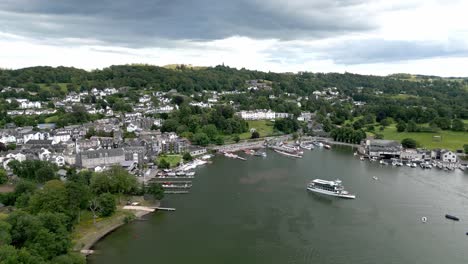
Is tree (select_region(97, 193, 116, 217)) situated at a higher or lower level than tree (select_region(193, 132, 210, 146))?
lower

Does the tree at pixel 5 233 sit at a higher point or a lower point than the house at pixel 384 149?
lower

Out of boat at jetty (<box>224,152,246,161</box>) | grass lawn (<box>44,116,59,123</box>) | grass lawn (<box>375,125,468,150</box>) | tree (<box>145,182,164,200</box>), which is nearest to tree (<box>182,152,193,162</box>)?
boat at jetty (<box>224,152,246,161</box>)

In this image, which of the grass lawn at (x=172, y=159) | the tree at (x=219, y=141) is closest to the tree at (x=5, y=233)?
the grass lawn at (x=172, y=159)

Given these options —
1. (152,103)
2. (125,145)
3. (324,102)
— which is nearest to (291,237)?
(125,145)

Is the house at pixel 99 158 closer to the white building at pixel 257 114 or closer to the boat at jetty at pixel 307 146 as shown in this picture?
the boat at jetty at pixel 307 146

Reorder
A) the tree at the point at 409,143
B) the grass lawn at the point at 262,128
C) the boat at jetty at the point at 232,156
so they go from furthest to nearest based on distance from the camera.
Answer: the grass lawn at the point at 262,128
the tree at the point at 409,143
the boat at jetty at the point at 232,156

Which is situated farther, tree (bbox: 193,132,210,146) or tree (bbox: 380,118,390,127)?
tree (bbox: 380,118,390,127)

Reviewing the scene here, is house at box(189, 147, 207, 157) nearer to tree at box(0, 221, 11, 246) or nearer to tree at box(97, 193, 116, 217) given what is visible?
tree at box(97, 193, 116, 217)

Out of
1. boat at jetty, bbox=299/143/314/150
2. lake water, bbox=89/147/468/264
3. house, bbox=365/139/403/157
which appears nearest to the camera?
lake water, bbox=89/147/468/264
